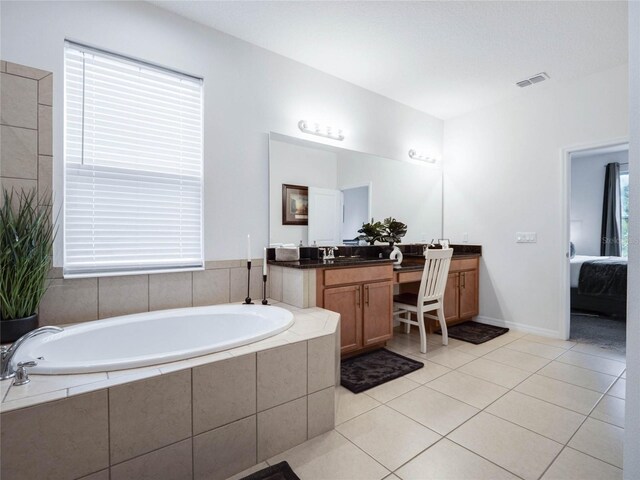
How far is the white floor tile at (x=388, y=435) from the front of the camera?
1.58 m

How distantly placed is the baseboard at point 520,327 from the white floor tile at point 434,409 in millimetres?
2021

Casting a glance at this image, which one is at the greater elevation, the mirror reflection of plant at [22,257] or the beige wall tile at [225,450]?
the mirror reflection of plant at [22,257]

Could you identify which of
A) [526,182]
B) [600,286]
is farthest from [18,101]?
[600,286]

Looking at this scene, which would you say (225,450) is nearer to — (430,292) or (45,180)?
(45,180)

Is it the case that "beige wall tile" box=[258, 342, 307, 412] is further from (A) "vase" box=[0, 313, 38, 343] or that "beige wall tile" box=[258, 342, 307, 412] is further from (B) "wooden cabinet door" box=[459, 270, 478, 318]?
(B) "wooden cabinet door" box=[459, 270, 478, 318]

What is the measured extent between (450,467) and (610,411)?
125 centimetres

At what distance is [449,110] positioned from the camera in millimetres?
4078

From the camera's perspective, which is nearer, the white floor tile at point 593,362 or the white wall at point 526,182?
the white floor tile at point 593,362

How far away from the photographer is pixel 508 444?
65.2 inches

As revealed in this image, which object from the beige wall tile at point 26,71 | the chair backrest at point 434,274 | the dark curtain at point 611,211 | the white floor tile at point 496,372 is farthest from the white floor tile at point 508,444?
the dark curtain at point 611,211

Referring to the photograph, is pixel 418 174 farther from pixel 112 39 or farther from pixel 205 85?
pixel 112 39

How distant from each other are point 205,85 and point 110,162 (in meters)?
0.91

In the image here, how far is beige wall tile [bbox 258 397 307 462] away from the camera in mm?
1530

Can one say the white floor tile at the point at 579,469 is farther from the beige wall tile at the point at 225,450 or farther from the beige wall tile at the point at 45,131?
the beige wall tile at the point at 45,131
